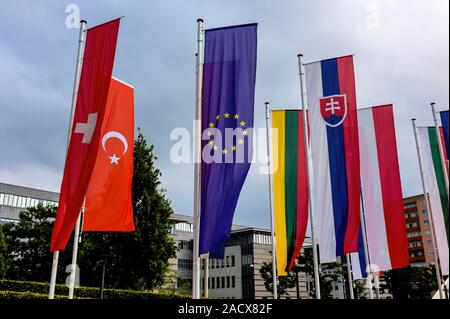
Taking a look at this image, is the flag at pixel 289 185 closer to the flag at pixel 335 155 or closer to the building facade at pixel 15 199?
the flag at pixel 335 155

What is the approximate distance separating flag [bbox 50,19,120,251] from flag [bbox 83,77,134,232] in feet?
3.90

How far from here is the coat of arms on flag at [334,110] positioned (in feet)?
50.4

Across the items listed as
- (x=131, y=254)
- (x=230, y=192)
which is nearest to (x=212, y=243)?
(x=230, y=192)

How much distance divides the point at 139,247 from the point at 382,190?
56.4ft

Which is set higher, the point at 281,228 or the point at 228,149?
the point at 228,149

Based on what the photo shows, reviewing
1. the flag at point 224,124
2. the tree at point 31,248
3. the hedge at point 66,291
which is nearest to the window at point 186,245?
the tree at point 31,248

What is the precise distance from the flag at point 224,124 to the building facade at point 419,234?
98307 mm

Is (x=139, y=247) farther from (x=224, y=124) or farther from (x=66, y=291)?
(x=224, y=124)

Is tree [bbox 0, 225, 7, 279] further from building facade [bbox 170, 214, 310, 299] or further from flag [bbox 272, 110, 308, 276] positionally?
Answer: building facade [bbox 170, 214, 310, 299]

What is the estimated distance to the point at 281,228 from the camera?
17.6 m

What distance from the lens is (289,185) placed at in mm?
17969

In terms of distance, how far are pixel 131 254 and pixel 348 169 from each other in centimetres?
1767

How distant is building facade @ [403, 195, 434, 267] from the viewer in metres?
99.3
